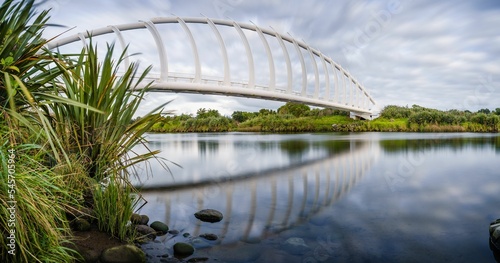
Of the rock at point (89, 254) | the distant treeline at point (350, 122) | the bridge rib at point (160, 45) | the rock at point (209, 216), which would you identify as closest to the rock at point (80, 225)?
the rock at point (89, 254)

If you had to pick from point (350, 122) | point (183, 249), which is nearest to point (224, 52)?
point (183, 249)

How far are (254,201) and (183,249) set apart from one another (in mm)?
3242

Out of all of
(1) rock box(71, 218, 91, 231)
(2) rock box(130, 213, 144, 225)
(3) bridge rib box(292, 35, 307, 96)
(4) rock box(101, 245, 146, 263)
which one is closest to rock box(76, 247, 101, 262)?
(4) rock box(101, 245, 146, 263)

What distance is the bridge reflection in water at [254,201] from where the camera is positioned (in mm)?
4988

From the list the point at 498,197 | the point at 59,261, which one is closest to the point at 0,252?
the point at 59,261

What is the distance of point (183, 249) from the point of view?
3.86 metres

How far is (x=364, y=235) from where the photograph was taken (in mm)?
4684

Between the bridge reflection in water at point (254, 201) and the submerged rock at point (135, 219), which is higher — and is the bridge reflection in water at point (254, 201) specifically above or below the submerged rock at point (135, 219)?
below

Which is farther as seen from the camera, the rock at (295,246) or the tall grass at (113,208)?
the rock at (295,246)

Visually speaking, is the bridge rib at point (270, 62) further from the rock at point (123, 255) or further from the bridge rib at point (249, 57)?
the rock at point (123, 255)

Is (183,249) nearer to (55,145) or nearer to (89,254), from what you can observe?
(89,254)

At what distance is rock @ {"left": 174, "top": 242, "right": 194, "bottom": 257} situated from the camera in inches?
150

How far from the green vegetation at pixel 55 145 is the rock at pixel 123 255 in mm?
307

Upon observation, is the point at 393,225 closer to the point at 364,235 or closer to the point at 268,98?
the point at 364,235
